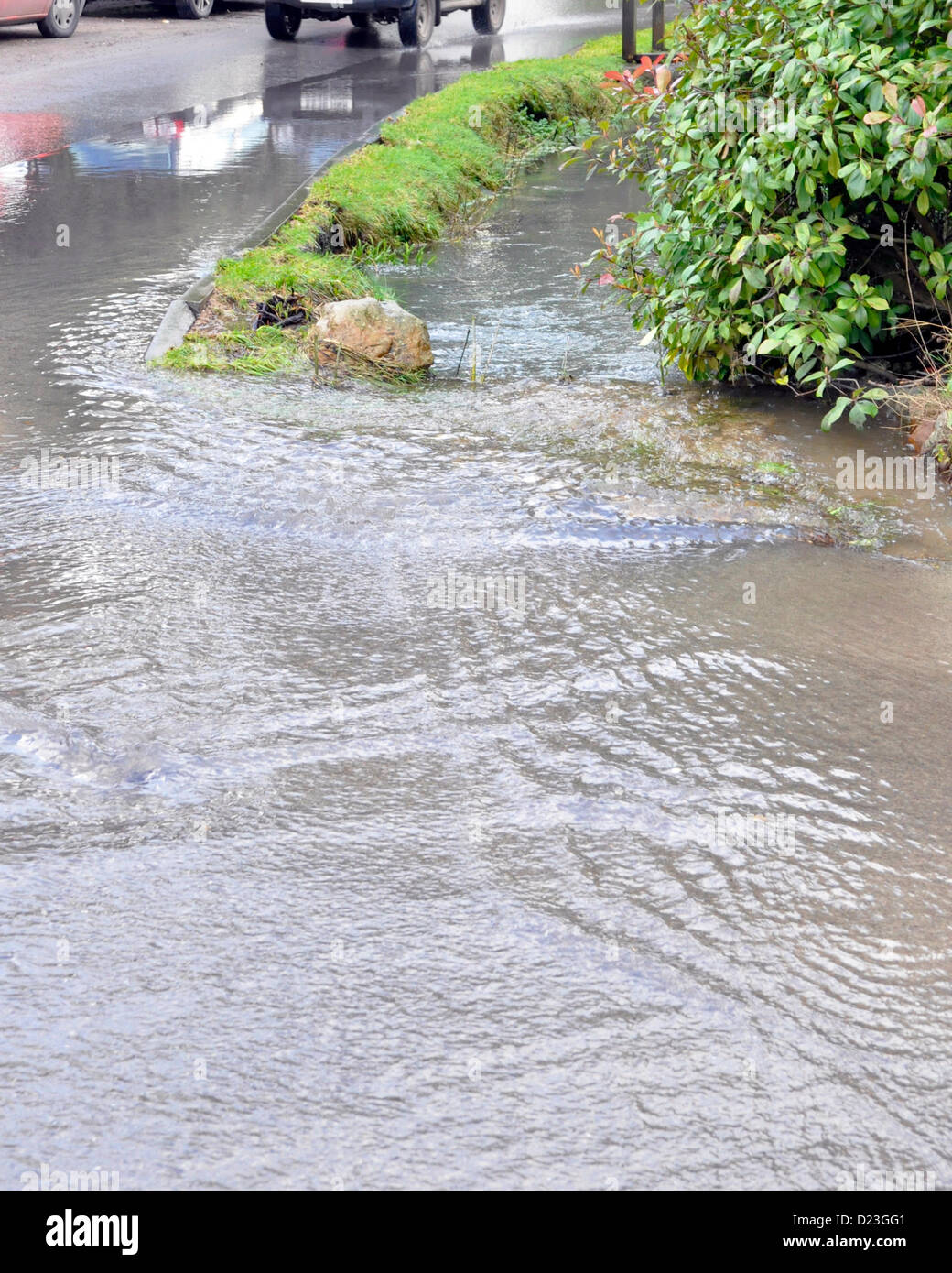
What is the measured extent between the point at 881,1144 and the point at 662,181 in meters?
5.10

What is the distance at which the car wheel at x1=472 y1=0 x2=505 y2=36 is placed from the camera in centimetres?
2419

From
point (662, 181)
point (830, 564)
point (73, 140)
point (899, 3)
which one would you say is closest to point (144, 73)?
point (73, 140)

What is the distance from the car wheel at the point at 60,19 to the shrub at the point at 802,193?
15423mm

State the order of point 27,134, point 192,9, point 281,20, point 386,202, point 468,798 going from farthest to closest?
point 192,9 → point 281,20 → point 27,134 → point 386,202 → point 468,798

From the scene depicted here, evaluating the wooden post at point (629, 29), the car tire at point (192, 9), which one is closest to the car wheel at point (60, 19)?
the car tire at point (192, 9)

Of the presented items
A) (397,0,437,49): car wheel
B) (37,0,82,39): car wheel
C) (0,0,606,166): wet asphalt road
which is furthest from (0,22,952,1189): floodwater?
(397,0,437,49): car wheel

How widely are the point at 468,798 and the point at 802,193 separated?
3.46 meters

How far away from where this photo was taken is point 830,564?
470cm

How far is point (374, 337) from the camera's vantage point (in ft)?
21.8

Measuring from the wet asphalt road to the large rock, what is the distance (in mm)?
6213

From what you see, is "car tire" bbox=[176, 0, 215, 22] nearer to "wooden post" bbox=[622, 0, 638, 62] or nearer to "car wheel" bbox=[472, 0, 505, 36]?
"car wheel" bbox=[472, 0, 505, 36]

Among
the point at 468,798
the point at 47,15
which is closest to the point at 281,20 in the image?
the point at 47,15

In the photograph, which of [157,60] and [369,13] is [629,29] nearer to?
A: [369,13]

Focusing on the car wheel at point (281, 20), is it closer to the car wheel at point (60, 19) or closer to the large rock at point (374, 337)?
the car wheel at point (60, 19)
